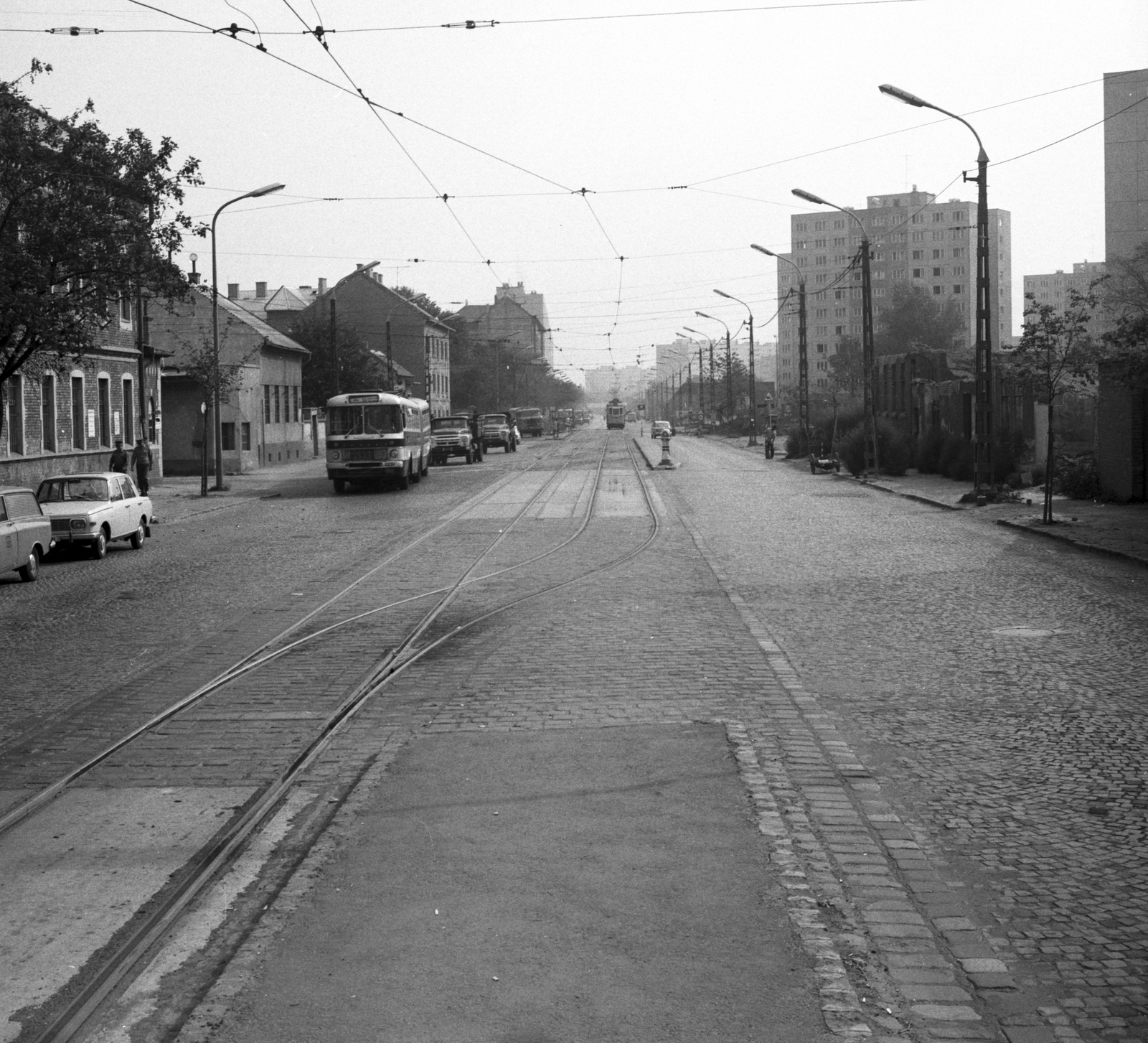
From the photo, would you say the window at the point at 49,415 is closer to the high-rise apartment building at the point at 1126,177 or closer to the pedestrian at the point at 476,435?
the pedestrian at the point at 476,435

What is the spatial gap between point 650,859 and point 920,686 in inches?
174

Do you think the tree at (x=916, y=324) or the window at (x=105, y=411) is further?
the tree at (x=916, y=324)

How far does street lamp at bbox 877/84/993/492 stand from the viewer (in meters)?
27.5

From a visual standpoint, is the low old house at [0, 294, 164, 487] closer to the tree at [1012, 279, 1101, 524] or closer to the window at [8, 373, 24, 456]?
the window at [8, 373, 24, 456]

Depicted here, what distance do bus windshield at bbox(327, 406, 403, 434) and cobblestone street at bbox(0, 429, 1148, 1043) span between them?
17952 mm

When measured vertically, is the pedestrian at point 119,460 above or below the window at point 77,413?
below

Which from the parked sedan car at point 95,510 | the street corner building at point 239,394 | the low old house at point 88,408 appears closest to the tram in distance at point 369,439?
the low old house at point 88,408

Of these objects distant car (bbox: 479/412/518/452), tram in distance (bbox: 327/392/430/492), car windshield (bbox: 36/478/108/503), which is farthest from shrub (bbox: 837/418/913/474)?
distant car (bbox: 479/412/518/452)

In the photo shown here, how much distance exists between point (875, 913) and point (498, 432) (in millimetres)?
66648

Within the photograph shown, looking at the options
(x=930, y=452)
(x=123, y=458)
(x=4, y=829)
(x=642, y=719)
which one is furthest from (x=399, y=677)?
(x=930, y=452)

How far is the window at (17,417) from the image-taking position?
33969mm

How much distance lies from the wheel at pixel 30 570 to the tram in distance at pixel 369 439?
1893 centimetres

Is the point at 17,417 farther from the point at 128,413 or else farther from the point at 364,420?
the point at 364,420

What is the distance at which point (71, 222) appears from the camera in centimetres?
2205
